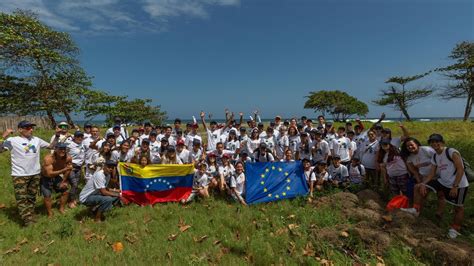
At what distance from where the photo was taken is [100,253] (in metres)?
5.70

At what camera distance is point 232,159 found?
1050 centimetres

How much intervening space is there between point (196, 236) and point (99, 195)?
11.0ft

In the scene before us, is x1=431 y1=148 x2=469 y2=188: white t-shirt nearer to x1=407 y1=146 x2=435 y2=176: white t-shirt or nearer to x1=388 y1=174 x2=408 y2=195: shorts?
x1=407 y1=146 x2=435 y2=176: white t-shirt

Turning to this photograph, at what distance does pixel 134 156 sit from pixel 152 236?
13.0ft

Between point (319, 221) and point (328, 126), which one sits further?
point (328, 126)

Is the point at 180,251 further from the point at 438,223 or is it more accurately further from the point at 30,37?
the point at 30,37

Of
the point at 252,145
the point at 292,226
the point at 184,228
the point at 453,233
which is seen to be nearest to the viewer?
the point at 453,233

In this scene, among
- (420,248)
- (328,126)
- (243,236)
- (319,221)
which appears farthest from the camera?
(328,126)

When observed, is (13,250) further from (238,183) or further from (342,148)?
(342,148)

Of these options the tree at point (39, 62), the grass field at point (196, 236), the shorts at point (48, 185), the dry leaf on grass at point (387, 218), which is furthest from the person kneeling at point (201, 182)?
the tree at point (39, 62)

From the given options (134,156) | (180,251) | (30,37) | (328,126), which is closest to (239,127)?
Answer: (328,126)

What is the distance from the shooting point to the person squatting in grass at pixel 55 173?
774cm

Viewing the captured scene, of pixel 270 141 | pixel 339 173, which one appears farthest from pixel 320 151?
pixel 270 141

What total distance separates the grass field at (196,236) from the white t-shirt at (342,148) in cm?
277
